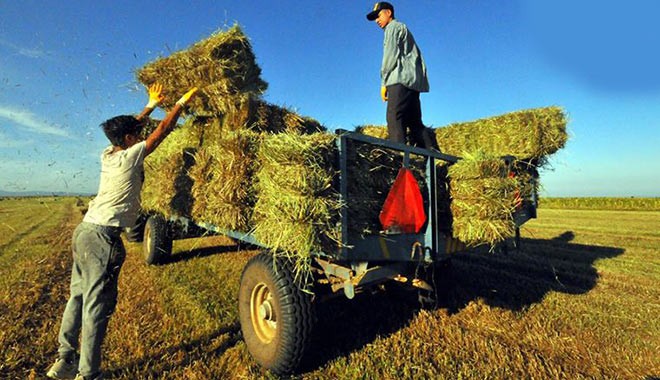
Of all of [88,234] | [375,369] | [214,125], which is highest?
[214,125]

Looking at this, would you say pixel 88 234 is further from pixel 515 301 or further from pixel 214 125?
pixel 515 301

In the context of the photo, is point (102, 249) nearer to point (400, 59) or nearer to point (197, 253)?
point (400, 59)

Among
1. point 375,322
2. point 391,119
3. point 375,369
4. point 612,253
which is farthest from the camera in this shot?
point 612,253

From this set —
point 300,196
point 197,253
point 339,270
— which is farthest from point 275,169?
point 197,253

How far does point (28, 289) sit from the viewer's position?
5.24 meters

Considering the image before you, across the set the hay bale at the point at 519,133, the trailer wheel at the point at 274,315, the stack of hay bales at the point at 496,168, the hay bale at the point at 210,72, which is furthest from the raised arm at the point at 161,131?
the hay bale at the point at 519,133

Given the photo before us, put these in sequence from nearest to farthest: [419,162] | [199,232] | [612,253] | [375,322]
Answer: [419,162] < [375,322] < [199,232] < [612,253]

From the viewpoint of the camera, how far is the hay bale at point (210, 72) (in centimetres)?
433

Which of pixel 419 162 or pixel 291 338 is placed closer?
pixel 291 338

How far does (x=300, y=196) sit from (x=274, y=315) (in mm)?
1176

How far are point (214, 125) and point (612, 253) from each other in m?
9.47

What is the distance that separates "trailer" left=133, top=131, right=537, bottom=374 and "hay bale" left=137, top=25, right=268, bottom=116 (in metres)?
1.89

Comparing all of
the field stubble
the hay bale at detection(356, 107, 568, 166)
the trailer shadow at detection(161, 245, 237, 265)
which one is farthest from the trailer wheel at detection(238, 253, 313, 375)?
the trailer shadow at detection(161, 245, 237, 265)

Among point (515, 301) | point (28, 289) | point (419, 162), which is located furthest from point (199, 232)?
point (515, 301)
